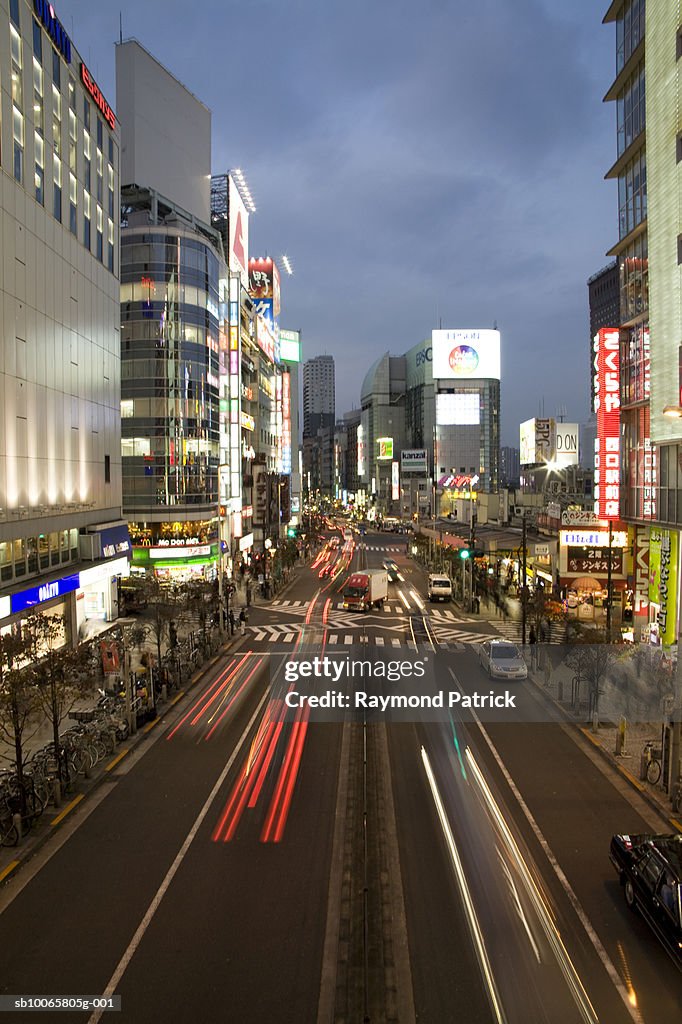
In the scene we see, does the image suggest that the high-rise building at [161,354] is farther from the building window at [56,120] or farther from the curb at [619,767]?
the curb at [619,767]

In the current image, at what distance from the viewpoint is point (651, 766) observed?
58.6 ft

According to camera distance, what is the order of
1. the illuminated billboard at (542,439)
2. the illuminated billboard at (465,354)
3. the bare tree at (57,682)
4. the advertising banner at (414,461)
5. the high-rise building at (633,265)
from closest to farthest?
the bare tree at (57,682) → the high-rise building at (633,265) → the illuminated billboard at (542,439) → the illuminated billboard at (465,354) → the advertising banner at (414,461)

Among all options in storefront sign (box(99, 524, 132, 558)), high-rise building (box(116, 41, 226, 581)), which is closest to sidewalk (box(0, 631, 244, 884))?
storefront sign (box(99, 524, 132, 558))

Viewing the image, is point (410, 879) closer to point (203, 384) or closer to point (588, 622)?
point (588, 622)

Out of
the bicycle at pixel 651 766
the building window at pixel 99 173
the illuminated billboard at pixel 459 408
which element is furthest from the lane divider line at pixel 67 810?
the illuminated billboard at pixel 459 408

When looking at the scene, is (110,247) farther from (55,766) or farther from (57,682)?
(55,766)

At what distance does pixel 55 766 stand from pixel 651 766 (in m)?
15.1

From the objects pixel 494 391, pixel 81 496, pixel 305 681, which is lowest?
pixel 305 681

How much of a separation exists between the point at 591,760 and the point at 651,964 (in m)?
9.02

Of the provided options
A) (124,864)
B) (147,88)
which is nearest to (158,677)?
(124,864)

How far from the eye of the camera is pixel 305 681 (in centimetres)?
2914

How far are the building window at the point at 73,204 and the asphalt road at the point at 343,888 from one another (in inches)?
1061

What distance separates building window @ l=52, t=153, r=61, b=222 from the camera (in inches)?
1275

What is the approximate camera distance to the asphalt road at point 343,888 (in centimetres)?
960
